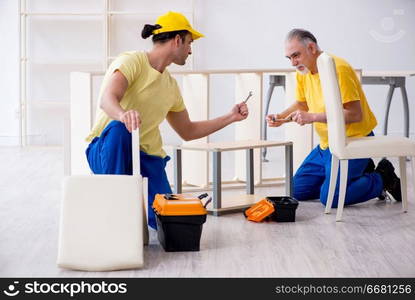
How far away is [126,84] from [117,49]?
4357 mm

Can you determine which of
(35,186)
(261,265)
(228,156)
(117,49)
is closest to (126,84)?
(261,265)

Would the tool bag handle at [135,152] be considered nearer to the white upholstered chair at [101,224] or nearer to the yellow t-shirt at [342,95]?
the white upholstered chair at [101,224]

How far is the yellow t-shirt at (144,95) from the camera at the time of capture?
11.7 feet

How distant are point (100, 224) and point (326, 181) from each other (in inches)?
70.1

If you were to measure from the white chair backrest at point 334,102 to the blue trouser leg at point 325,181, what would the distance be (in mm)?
445

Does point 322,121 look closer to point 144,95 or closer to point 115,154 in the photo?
point 144,95

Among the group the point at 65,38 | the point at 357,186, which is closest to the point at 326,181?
the point at 357,186

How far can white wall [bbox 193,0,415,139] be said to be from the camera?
7.79 m

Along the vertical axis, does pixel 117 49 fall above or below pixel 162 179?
above

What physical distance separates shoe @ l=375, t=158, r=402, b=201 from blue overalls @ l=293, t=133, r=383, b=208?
4.0 inches

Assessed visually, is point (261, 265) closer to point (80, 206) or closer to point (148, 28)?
point (80, 206)

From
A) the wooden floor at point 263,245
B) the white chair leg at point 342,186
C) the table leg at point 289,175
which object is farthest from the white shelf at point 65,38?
the white chair leg at point 342,186

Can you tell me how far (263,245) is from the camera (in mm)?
3502

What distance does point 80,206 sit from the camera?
3.05 m
